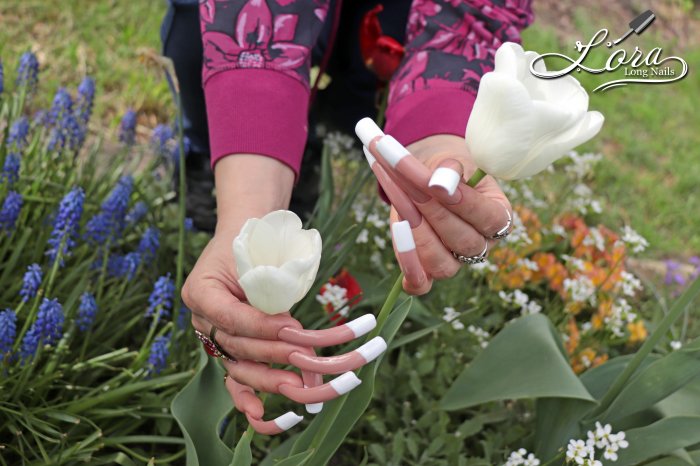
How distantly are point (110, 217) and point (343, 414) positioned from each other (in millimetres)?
545

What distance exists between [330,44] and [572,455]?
2.61 ft

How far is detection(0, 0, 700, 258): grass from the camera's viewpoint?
2.21m

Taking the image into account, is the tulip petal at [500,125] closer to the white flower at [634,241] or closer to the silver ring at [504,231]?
the silver ring at [504,231]

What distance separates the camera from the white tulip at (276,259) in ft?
2.25

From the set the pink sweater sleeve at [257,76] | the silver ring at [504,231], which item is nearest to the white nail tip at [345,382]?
the silver ring at [504,231]

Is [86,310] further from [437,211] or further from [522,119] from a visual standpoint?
[522,119]

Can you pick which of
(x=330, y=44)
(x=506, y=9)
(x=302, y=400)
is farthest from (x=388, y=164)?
(x=330, y=44)

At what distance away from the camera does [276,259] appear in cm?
74

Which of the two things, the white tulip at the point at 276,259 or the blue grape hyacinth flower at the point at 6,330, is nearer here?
the white tulip at the point at 276,259

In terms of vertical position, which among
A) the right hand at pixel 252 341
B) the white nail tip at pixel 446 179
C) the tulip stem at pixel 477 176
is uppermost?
the white nail tip at pixel 446 179

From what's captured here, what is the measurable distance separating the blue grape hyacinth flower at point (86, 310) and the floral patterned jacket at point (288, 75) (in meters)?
0.25

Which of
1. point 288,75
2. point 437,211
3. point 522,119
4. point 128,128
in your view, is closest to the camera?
point 522,119

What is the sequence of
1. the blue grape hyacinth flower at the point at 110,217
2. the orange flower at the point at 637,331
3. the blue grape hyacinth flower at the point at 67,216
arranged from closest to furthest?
the blue grape hyacinth flower at the point at 67,216 → the blue grape hyacinth flower at the point at 110,217 → the orange flower at the point at 637,331

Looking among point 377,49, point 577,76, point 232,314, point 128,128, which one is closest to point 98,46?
point 128,128
